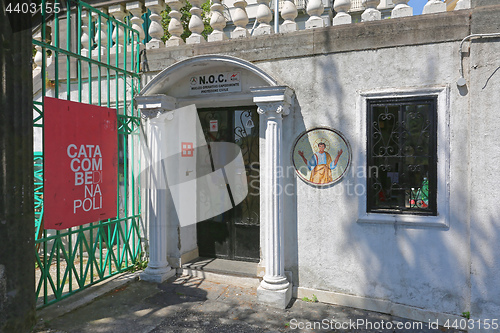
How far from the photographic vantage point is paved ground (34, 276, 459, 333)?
4.11 meters

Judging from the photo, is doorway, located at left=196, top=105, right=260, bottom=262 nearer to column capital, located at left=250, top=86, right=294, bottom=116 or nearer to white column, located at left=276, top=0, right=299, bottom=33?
column capital, located at left=250, top=86, right=294, bottom=116

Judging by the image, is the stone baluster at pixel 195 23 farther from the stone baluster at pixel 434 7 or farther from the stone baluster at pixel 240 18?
the stone baluster at pixel 434 7

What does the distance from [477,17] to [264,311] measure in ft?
14.1

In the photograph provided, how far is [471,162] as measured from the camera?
159 inches

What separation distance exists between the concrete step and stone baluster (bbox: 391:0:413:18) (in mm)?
4045

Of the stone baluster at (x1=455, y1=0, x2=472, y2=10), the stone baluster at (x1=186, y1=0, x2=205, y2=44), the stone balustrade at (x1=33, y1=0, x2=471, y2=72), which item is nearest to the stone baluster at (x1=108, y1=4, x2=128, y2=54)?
the stone balustrade at (x1=33, y1=0, x2=471, y2=72)

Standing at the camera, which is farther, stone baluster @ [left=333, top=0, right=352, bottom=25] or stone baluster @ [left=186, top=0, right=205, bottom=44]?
stone baluster @ [left=186, top=0, right=205, bottom=44]

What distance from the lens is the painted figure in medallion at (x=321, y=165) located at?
15.4 ft

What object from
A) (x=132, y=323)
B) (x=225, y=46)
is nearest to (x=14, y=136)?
(x=132, y=323)

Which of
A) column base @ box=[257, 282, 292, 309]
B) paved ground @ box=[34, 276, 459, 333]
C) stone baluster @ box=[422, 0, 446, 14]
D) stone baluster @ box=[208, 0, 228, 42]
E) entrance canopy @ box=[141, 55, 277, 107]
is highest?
stone baluster @ box=[208, 0, 228, 42]

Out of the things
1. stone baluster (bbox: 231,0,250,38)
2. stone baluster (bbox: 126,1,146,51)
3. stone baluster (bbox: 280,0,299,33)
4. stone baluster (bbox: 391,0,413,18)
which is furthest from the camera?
stone baluster (bbox: 126,1,146,51)

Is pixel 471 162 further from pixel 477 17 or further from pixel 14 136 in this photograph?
pixel 14 136

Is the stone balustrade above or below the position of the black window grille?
above

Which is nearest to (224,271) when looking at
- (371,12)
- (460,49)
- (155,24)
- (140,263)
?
(140,263)
